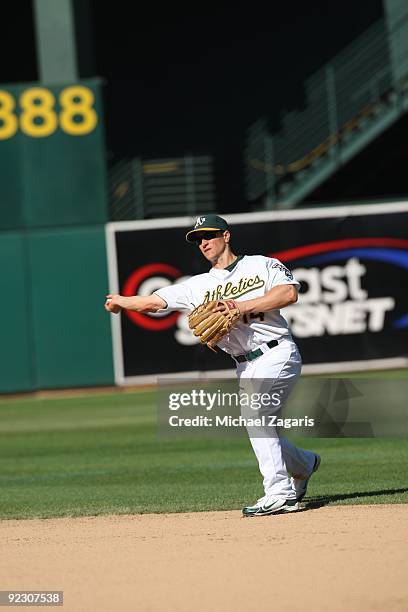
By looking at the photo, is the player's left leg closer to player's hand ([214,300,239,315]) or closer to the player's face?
player's hand ([214,300,239,315])

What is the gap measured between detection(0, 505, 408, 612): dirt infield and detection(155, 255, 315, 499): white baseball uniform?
342 mm

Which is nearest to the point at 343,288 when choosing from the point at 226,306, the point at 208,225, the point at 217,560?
the point at 208,225

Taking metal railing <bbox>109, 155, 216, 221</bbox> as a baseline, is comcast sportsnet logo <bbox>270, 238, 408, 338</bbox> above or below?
below

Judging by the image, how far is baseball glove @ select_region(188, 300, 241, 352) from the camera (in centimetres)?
697

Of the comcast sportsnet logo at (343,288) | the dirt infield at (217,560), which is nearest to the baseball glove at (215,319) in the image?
the dirt infield at (217,560)

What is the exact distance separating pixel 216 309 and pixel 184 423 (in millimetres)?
1499

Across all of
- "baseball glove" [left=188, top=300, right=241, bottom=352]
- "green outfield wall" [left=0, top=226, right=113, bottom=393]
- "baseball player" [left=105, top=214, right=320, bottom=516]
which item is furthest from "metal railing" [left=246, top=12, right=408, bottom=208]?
"baseball glove" [left=188, top=300, right=241, bottom=352]

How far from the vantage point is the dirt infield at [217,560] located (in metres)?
5.02

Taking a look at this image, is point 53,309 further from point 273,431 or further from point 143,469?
point 273,431

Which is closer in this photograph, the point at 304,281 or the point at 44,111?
the point at 304,281

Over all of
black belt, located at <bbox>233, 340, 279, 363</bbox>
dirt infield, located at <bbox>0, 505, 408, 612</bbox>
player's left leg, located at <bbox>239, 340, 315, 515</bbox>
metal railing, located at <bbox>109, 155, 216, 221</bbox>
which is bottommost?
dirt infield, located at <bbox>0, 505, 408, 612</bbox>

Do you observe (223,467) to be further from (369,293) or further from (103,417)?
(369,293)

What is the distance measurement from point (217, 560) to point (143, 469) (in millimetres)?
4652

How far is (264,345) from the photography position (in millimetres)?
7223
